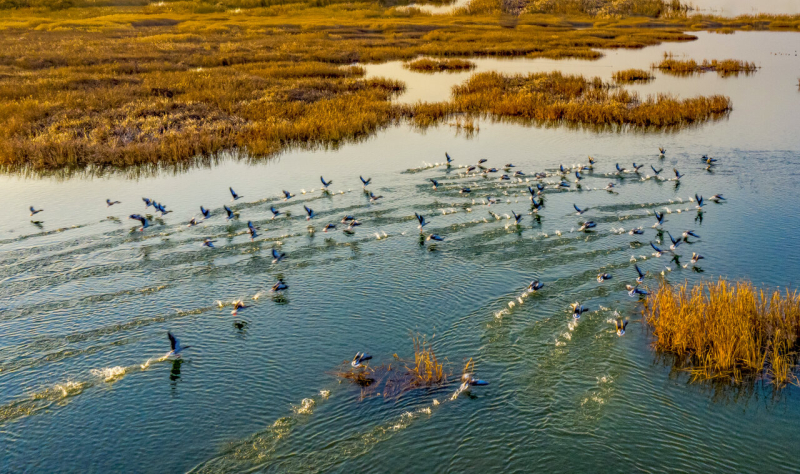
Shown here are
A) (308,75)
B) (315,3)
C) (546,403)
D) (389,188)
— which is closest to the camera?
(546,403)

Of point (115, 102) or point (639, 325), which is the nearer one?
point (639, 325)

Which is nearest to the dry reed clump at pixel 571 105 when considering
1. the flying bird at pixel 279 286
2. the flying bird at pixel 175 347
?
the flying bird at pixel 279 286

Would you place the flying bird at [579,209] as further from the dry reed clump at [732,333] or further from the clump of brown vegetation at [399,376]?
the clump of brown vegetation at [399,376]

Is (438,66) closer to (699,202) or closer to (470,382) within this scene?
(699,202)

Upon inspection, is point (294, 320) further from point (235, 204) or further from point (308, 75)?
point (308, 75)

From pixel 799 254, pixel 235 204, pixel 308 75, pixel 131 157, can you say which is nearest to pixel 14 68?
pixel 308 75

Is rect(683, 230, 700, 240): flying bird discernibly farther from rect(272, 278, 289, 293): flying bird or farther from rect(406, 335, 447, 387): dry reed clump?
rect(272, 278, 289, 293): flying bird

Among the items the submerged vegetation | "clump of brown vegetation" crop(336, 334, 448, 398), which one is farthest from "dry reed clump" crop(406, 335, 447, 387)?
the submerged vegetation
